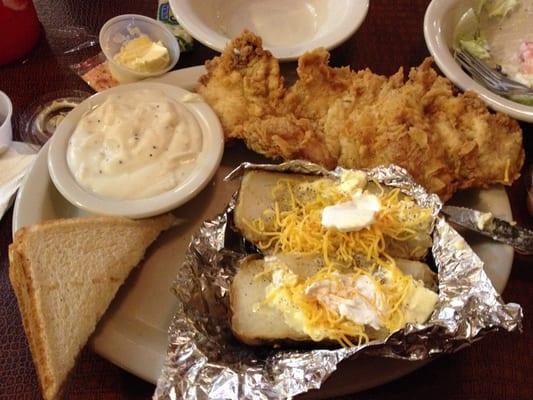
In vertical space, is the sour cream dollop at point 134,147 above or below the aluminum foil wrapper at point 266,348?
above

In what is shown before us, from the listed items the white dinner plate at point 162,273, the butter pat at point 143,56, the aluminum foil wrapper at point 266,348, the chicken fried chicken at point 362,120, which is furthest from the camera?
the butter pat at point 143,56

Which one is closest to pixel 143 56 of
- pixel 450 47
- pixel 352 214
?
pixel 352 214

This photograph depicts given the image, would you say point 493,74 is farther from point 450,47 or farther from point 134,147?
point 134,147

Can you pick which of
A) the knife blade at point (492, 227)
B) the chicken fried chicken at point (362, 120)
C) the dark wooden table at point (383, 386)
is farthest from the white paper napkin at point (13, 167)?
the knife blade at point (492, 227)

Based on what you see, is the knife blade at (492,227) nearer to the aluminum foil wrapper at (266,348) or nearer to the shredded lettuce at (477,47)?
the aluminum foil wrapper at (266,348)

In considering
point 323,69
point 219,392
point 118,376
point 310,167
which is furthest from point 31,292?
point 323,69

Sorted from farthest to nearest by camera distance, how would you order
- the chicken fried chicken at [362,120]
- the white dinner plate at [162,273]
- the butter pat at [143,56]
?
the butter pat at [143,56], the chicken fried chicken at [362,120], the white dinner plate at [162,273]

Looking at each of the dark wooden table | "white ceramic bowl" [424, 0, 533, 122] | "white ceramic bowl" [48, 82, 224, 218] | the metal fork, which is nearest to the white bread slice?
"white ceramic bowl" [48, 82, 224, 218]

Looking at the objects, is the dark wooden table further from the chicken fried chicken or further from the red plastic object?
the chicken fried chicken
